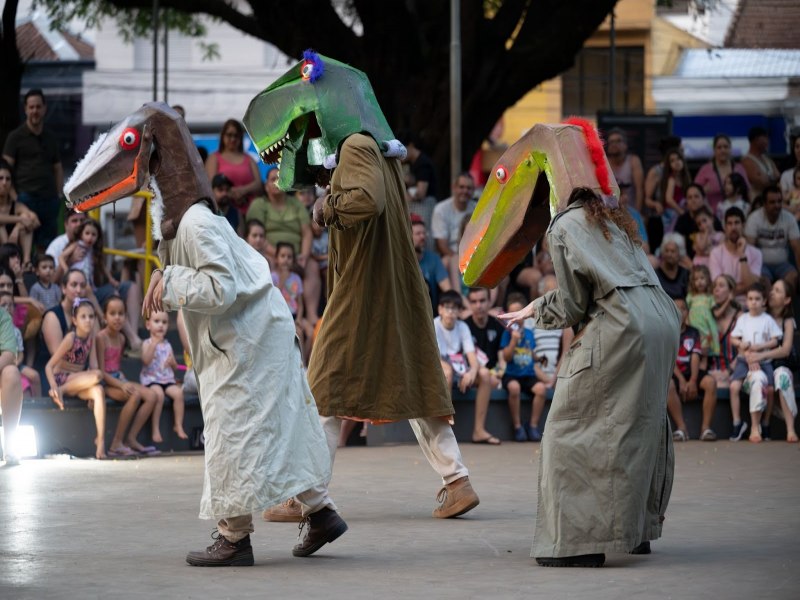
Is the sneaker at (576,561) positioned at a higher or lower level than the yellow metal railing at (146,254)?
lower

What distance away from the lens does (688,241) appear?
51.9 feet

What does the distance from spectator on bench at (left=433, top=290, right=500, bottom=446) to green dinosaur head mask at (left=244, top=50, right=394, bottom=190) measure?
15.9 ft

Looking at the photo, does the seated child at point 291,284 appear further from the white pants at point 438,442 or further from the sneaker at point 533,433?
the white pants at point 438,442

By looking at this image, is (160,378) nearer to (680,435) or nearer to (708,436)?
(680,435)

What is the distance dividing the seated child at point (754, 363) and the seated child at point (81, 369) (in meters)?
5.30

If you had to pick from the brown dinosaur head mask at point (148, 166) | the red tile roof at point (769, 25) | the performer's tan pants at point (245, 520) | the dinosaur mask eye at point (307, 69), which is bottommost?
the performer's tan pants at point (245, 520)

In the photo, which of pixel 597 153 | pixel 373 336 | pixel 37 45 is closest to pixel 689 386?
pixel 373 336

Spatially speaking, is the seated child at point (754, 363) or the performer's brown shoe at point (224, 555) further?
the seated child at point (754, 363)

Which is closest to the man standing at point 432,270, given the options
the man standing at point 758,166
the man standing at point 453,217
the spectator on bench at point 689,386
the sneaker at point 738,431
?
the man standing at point 453,217

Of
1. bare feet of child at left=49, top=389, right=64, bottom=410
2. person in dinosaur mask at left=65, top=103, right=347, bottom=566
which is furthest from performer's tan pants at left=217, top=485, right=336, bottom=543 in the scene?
bare feet of child at left=49, top=389, right=64, bottom=410

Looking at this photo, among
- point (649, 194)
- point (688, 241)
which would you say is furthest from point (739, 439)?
point (649, 194)

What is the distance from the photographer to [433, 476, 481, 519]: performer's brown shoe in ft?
26.4

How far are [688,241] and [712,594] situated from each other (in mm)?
10234

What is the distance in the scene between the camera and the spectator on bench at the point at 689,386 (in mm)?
13008
